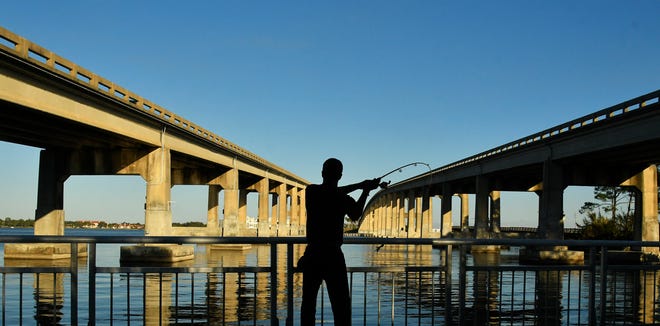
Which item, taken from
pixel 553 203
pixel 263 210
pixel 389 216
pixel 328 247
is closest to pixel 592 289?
pixel 328 247

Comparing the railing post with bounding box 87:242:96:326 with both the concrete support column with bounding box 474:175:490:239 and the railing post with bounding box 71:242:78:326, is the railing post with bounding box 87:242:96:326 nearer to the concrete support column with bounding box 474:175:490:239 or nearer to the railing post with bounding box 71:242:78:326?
the railing post with bounding box 71:242:78:326

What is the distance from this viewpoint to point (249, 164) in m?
70.4

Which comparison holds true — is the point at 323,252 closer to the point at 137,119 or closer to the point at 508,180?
the point at 137,119

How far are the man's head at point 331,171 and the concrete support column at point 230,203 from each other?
55099 mm

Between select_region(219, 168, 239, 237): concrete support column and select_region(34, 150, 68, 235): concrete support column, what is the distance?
1970 centimetres

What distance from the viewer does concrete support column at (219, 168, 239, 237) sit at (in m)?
61.6

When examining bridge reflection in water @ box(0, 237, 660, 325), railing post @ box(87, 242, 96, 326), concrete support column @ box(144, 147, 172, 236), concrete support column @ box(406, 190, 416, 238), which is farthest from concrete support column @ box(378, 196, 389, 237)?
railing post @ box(87, 242, 96, 326)

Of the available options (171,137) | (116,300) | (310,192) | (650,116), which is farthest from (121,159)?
(310,192)

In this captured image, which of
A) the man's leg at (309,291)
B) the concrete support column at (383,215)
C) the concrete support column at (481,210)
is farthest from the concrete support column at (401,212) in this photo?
the man's leg at (309,291)

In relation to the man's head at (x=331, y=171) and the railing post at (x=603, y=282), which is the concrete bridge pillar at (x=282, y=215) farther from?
the man's head at (x=331, y=171)

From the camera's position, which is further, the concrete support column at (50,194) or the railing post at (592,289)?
the concrete support column at (50,194)

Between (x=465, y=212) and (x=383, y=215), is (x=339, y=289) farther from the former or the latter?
(x=383, y=215)

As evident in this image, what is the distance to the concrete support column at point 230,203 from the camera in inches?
2424

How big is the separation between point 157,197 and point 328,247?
36.6 meters
